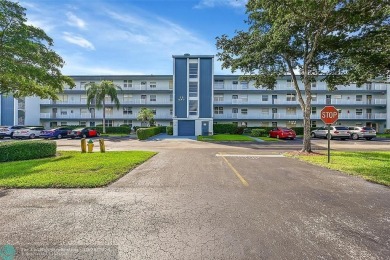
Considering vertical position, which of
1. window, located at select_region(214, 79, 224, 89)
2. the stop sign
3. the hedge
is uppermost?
window, located at select_region(214, 79, 224, 89)

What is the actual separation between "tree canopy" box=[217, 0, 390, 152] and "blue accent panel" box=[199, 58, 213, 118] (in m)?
17.7

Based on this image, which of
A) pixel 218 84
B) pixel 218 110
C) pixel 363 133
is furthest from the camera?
pixel 218 110

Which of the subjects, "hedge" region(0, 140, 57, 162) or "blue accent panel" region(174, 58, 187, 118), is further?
"blue accent panel" region(174, 58, 187, 118)

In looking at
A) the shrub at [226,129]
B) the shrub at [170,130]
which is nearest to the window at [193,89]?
the shrub at [170,130]

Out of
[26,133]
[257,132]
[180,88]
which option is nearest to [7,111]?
[26,133]

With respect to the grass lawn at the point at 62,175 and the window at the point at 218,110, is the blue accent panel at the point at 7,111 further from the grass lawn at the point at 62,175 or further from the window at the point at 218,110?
the grass lawn at the point at 62,175

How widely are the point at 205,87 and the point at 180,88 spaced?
4.25 metres

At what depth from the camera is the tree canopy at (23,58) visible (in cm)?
1152

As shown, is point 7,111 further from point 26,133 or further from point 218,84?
point 218,84

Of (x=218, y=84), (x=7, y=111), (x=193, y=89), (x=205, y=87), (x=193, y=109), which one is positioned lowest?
(x=193, y=109)

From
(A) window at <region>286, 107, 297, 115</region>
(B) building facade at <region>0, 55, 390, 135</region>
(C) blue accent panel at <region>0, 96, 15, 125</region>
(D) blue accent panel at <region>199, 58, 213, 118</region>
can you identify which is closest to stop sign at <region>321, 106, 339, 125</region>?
(D) blue accent panel at <region>199, 58, 213, 118</region>

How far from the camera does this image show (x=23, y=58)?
1228cm

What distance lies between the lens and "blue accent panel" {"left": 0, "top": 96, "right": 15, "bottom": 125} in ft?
155

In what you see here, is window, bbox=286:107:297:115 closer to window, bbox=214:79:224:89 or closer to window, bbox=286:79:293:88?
window, bbox=286:79:293:88
